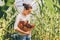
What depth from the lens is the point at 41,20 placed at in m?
1.61

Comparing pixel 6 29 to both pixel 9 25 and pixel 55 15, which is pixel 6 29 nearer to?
pixel 9 25

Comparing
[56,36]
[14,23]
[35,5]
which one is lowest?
[56,36]

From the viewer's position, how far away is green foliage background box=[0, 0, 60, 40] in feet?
5.20

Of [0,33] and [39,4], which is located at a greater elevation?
[39,4]

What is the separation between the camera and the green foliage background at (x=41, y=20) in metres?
1.58

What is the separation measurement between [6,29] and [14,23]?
0.24ft

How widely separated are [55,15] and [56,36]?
156mm

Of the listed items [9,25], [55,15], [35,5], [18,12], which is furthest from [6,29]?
[55,15]

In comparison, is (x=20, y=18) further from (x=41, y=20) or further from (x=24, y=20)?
(x=41, y=20)

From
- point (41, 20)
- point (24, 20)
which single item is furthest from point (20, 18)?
point (41, 20)

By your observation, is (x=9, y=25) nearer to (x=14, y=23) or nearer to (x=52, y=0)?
(x=14, y=23)

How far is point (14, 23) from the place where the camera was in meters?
1.59

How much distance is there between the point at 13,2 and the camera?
1593mm

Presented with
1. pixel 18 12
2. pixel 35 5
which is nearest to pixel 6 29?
pixel 18 12
